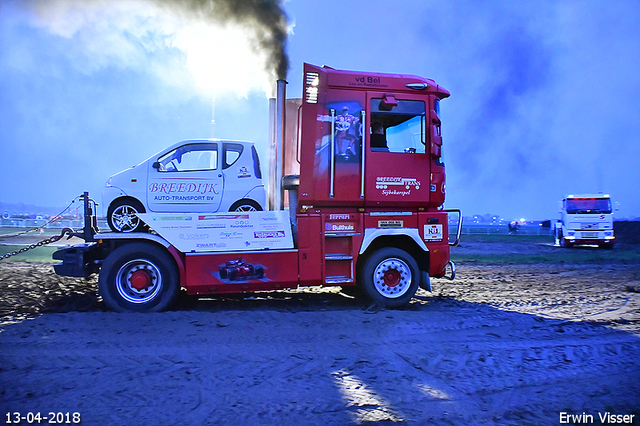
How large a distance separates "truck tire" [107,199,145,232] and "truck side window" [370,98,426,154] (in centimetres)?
407

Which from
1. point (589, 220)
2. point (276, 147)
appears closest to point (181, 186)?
point (276, 147)

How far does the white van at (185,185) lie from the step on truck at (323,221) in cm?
35

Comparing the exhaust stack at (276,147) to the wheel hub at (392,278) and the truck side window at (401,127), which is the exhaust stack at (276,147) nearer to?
the truck side window at (401,127)

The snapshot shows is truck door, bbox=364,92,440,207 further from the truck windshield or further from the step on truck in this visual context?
the truck windshield

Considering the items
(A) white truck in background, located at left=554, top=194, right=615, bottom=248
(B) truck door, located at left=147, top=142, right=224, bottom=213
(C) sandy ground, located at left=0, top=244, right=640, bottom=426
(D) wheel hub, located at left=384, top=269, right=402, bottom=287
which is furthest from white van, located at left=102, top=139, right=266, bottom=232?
(A) white truck in background, located at left=554, top=194, right=615, bottom=248

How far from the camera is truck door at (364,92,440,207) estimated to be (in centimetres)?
671

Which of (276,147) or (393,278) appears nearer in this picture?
(393,278)

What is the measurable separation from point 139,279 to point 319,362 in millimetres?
3450

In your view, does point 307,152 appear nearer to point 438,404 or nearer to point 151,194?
point 151,194

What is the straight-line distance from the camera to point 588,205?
21.7 metres

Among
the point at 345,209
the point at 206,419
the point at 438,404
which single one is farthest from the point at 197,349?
the point at 345,209

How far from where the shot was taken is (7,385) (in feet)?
12.4

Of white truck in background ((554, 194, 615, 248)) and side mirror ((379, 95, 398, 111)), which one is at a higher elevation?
side mirror ((379, 95, 398, 111))

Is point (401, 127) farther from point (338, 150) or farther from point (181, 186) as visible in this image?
point (181, 186)
